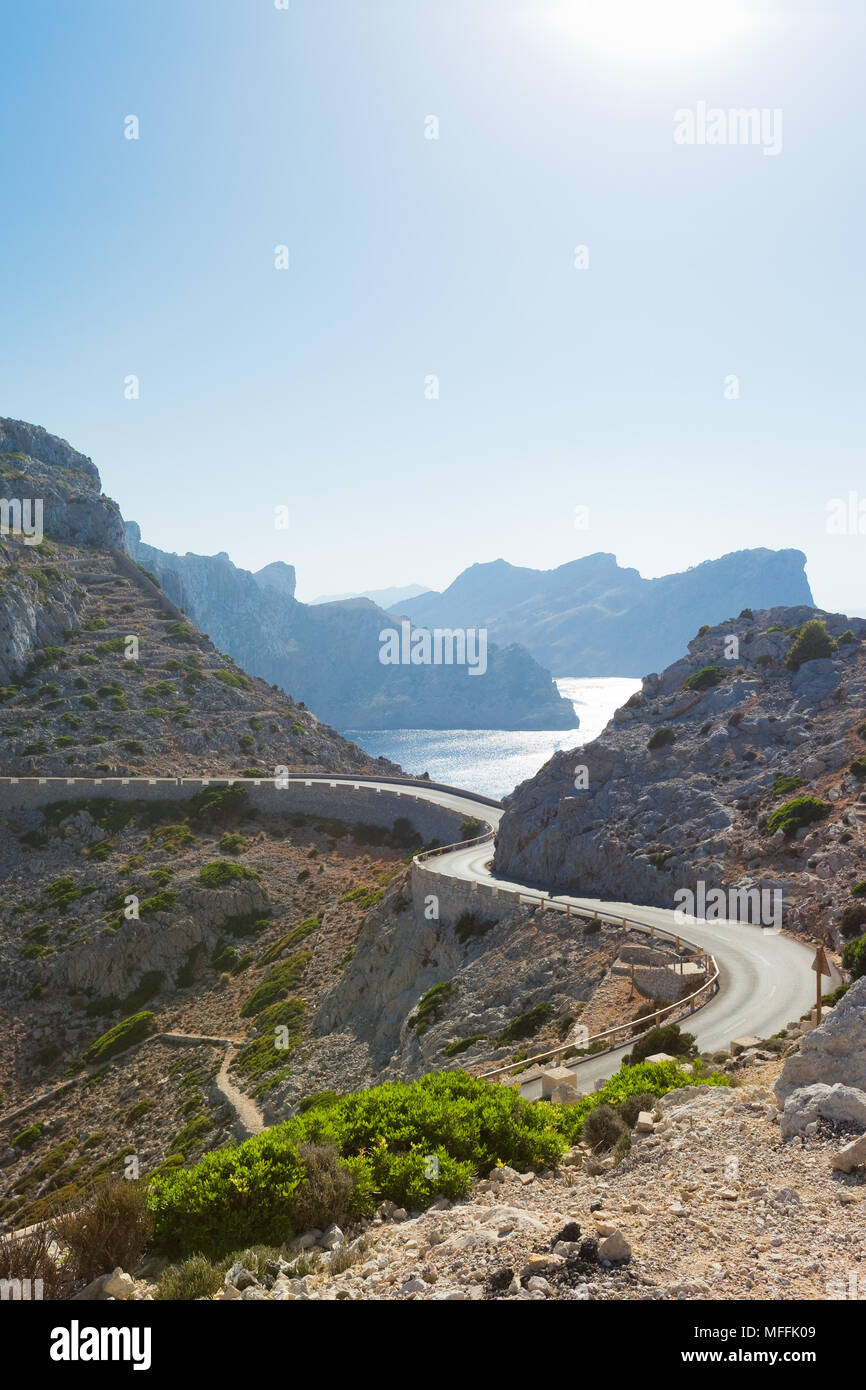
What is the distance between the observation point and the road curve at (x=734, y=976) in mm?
26078

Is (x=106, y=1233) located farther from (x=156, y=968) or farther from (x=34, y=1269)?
(x=156, y=968)

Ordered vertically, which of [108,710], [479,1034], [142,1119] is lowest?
[142,1119]

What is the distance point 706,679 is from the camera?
6112 cm

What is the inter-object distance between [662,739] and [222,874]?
34.2 metres

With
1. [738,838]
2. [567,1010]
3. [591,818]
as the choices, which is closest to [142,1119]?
[567,1010]

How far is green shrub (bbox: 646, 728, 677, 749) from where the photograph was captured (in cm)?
5584

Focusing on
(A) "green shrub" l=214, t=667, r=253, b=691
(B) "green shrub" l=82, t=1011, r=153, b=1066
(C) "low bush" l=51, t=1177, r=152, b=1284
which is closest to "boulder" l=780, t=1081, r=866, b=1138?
(C) "low bush" l=51, t=1177, r=152, b=1284

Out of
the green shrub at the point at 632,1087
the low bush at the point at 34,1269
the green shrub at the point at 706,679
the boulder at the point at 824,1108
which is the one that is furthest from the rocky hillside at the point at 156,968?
the boulder at the point at 824,1108

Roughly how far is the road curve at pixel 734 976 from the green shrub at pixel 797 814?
6099mm

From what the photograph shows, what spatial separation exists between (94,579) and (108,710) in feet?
115

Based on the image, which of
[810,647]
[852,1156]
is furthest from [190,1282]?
[810,647]

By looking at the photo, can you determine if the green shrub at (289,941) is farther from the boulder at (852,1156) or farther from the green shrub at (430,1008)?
the boulder at (852,1156)

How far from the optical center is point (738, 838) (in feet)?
148
